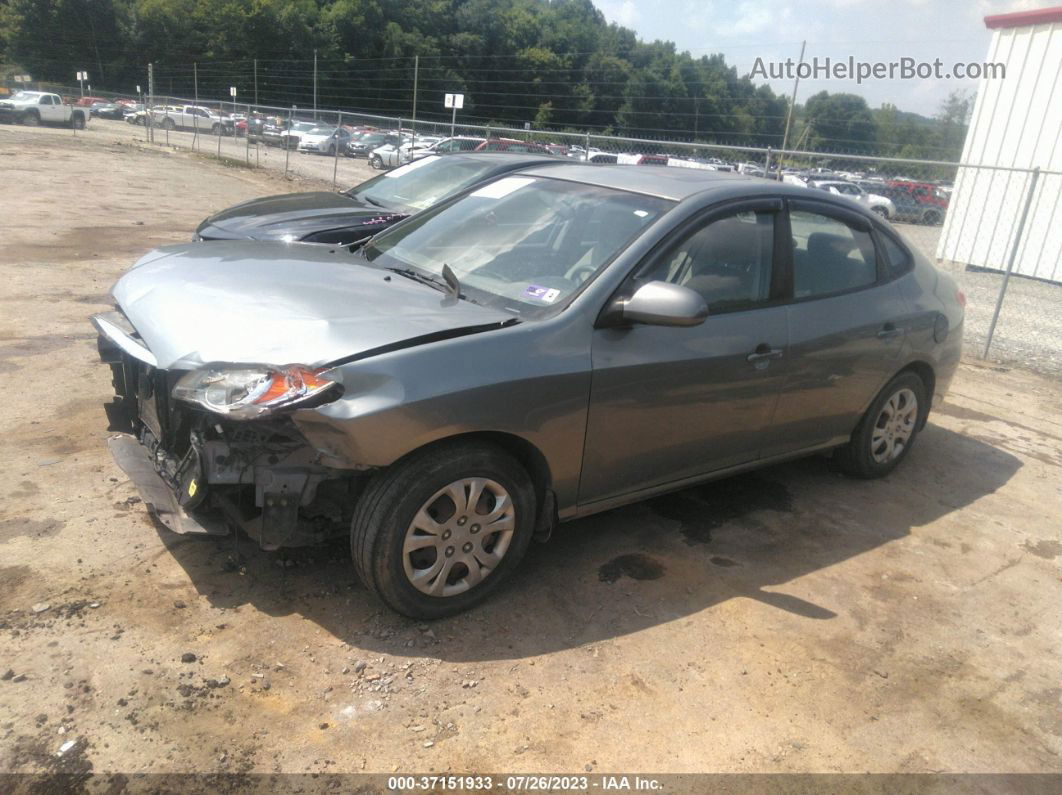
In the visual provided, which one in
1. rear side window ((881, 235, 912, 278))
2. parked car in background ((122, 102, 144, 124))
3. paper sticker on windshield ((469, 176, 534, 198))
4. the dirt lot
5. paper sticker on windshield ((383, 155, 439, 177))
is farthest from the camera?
parked car in background ((122, 102, 144, 124))

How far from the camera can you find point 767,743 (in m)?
2.71

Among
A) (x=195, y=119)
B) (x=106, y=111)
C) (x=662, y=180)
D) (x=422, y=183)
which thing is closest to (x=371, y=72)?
(x=106, y=111)

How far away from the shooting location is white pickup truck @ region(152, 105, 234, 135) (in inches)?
1171

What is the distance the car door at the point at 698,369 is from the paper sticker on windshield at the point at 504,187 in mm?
1043

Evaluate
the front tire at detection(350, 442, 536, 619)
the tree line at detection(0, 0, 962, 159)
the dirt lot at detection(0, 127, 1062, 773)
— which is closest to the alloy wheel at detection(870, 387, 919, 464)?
the dirt lot at detection(0, 127, 1062, 773)

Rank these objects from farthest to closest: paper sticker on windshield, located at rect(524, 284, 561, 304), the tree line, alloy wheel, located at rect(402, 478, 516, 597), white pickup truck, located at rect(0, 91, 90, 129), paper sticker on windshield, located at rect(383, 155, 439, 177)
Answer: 1. the tree line
2. white pickup truck, located at rect(0, 91, 90, 129)
3. paper sticker on windshield, located at rect(383, 155, 439, 177)
4. paper sticker on windshield, located at rect(524, 284, 561, 304)
5. alloy wheel, located at rect(402, 478, 516, 597)

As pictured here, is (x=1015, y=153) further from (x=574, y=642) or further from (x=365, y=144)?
(x=365, y=144)

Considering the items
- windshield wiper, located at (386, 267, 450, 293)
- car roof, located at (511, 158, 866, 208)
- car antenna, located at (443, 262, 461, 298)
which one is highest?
car roof, located at (511, 158, 866, 208)

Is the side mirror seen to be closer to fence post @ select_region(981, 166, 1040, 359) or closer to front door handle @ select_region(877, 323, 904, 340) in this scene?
front door handle @ select_region(877, 323, 904, 340)

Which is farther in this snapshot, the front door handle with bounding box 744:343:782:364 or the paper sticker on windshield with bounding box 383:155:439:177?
the paper sticker on windshield with bounding box 383:155:439:177

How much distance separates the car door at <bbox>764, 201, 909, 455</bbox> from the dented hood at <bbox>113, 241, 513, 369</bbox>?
1.70 metres

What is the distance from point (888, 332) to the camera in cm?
446

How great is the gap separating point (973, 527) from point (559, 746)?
304cm

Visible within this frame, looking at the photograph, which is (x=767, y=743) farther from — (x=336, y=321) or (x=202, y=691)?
(x=336, y=321)
